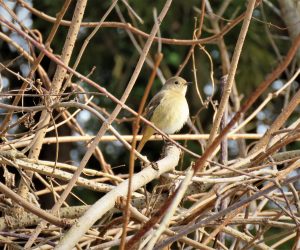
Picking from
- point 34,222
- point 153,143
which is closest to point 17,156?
point 34,222

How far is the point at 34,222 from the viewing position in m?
2.90

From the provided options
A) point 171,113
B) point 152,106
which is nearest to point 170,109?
point 171,113

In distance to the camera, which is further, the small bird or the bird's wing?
the bird's wing

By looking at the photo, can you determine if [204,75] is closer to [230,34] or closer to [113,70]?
[230,34]

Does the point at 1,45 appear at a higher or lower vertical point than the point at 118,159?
higher

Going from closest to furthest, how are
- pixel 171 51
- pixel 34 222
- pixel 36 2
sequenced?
pixel 34 222, pixel 36 2, pixel 171 51

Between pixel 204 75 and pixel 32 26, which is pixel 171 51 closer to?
pixel 204 75

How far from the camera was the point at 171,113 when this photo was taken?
522 centimetres

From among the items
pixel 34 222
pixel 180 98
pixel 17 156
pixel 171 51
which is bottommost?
pixel 34 222

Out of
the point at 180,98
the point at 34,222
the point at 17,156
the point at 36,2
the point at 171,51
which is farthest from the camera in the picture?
the point at 171,51

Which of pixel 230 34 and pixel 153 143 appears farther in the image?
pixel 153 143

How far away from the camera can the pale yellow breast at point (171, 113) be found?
5.17 metres

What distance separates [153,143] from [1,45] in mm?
2034

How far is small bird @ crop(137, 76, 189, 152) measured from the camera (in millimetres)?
5176
